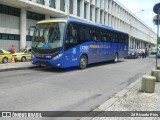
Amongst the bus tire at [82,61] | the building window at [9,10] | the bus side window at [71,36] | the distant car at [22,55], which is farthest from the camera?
the building window at [9,10]

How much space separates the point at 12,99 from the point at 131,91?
4.09 metres

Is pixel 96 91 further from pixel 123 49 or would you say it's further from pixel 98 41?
pixel 123 49

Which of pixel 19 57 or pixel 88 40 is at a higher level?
pixel 88 40

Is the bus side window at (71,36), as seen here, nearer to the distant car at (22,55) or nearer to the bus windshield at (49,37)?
the bus windshield at (49,37)

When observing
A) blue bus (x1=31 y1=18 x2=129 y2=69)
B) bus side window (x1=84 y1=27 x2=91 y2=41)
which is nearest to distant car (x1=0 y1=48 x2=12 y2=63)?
blue bus (x1=31 y1=18 x2=129 y2=69)

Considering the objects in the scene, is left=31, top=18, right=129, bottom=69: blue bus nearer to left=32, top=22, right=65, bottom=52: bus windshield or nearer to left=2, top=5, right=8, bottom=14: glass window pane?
left=32, top=22, right=65, bottom=52: bus windshield

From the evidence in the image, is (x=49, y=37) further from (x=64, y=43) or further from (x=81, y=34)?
(x=81, y=34)

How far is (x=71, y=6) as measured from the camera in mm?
36531

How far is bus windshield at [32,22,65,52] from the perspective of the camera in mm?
13484

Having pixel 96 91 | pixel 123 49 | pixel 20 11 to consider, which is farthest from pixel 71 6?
pixel 96 91

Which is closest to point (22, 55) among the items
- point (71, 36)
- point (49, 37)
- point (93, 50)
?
point (93, 50)

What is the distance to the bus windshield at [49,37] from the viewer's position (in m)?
13.5

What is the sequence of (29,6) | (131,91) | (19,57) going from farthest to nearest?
(29,6)
(19,57)
(131,91)

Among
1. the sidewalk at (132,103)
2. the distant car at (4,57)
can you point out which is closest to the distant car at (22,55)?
the distant car at (4,57)
